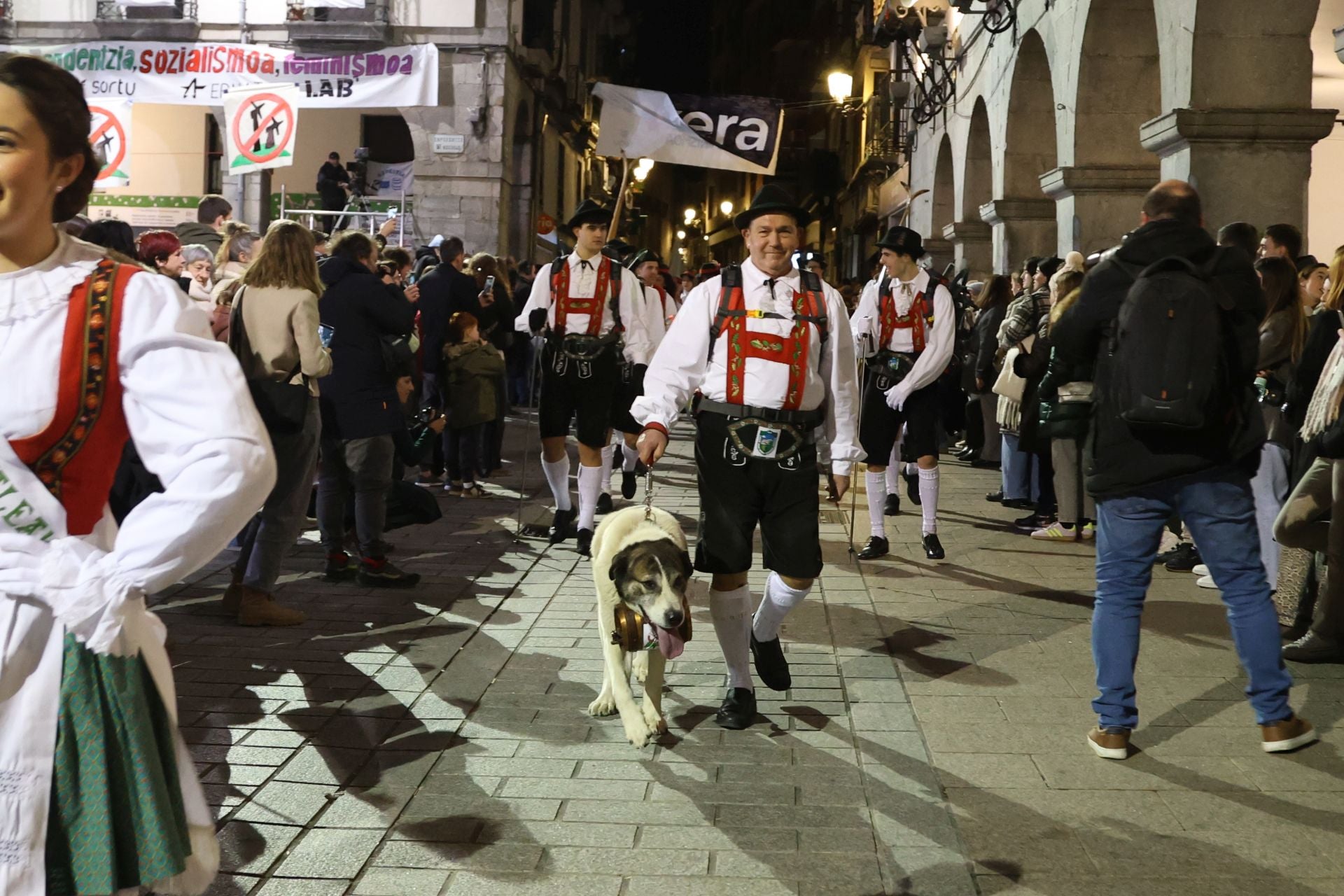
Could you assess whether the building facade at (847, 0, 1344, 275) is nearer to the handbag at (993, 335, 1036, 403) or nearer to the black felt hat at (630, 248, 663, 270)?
the handbag at (993, 335, 1036, 403)

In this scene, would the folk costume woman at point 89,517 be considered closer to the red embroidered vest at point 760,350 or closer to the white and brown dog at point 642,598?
the white and brown dog at point 642,598

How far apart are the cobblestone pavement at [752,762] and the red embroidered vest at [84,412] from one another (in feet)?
6.76

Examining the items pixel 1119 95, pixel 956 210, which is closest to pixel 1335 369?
pixel 1119 95

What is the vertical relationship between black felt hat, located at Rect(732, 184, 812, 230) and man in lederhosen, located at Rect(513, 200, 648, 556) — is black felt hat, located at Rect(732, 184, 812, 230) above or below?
above

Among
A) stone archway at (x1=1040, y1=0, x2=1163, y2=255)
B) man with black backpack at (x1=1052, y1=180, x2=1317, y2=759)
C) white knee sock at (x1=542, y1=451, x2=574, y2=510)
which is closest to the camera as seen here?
man with black backpack at (x1=1052, y1=180, x2=1317, y2=759)

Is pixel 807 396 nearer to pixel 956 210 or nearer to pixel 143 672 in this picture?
pixel 143 672

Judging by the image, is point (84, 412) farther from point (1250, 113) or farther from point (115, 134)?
point (115, 134)

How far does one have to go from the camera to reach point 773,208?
550 centimetres

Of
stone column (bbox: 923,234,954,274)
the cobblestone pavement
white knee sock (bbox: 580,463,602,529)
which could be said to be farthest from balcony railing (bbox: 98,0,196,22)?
the cobblestone pavement

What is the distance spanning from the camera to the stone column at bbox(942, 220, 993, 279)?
20.7 metres

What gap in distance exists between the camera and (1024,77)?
1691cm

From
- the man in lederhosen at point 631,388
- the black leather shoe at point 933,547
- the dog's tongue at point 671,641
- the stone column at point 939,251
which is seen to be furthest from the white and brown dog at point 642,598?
the stone column at point 939,251

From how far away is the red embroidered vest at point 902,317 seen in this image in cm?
959

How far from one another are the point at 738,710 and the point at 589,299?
467cm
